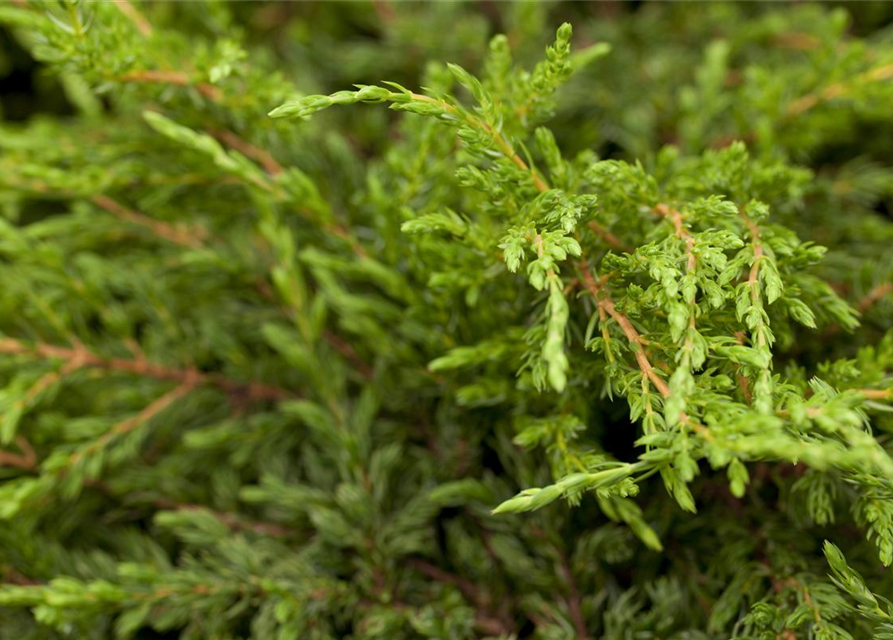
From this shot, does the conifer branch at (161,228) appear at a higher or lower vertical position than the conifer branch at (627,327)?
higher

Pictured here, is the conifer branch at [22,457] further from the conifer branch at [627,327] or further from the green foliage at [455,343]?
the conifer branch at [627,327]

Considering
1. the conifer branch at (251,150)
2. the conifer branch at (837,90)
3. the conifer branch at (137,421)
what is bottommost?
the conifer branch at (137,421)

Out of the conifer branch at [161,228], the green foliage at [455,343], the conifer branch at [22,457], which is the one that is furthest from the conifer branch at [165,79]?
the conifer branch at [22,457]

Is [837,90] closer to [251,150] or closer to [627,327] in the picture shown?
[627,327]

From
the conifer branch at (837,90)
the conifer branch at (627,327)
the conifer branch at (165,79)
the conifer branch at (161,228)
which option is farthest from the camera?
the conifer branch at (161,228)

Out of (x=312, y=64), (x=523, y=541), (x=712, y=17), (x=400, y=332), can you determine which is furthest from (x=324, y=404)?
(x=712, y=17)

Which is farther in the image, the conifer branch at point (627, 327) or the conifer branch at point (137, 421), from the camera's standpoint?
the conifer branch at point (137, 421)

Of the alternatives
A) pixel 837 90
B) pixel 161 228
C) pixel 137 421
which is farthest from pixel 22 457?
pixel 837 90

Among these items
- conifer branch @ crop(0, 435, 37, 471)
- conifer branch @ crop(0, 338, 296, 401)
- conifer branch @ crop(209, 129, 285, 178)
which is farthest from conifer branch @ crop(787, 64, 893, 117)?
conifer branch @ crop(0, 435, 37, 471)

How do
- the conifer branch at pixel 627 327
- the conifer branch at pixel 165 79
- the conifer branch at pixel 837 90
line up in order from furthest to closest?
the conifer branch at pixel 837 90
the conifer branch at pixel 165 79
the conifer branch at pixel 627 327
